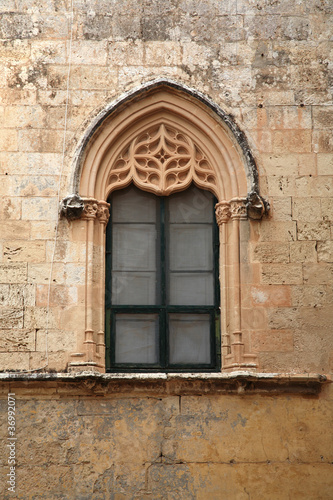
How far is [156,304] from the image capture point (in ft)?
36.4

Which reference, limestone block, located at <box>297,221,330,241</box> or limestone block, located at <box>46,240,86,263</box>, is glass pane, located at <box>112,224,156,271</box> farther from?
limestone block, located at <box>297,221,330,241</box>

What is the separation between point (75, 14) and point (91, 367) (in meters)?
4.36

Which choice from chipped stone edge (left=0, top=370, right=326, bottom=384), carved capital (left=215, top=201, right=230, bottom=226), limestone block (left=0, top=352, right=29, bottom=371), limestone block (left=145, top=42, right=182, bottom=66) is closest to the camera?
chipped stone edge (left=0, top=370, right=326, bottom=384)

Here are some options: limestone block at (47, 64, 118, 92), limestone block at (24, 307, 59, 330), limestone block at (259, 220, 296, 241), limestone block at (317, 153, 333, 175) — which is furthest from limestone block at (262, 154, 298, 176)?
limestone block at (24, 307, 59, 330)

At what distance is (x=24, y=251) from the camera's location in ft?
35.7

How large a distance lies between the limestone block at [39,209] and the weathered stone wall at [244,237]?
18mm

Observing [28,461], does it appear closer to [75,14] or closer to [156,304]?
[156,304]

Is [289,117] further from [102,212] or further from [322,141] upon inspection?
[102,212]

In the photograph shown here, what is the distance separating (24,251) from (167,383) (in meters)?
2.26

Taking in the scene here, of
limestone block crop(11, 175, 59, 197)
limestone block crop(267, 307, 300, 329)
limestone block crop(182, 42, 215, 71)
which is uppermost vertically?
limestone block crop(182, 42, 215, 71)

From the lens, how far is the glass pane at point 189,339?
10969 millimetres

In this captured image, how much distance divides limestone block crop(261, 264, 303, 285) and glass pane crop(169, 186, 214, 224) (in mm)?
997

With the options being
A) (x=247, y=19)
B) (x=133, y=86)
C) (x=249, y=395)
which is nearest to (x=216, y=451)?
(x=249, y=395)

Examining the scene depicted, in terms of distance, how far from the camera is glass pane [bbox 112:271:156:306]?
36.4 ft
